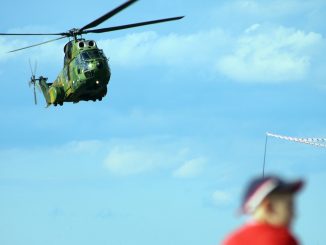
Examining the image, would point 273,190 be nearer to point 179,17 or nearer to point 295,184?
point 295,184

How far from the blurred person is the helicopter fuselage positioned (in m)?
41.5

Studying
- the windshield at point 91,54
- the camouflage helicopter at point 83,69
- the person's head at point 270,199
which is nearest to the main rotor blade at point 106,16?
the camouflage helicopter at point 83,69

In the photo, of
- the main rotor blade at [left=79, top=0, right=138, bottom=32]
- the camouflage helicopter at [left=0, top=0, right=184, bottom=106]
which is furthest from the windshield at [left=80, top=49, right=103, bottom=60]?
the main rotor blade at [left=79, top=0, right=138, bottom=32]

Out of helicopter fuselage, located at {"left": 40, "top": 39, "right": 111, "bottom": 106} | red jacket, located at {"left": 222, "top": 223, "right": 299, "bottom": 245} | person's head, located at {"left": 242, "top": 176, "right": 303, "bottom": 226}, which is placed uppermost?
person's head, located at {"left": 242, "top": 176, "right": 303, "bottom": 226}

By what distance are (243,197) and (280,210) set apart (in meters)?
0.21

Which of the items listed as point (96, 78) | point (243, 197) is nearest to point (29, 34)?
point (96, 78)

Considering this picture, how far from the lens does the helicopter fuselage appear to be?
45219 millimetres

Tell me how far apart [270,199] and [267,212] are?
0.08 metres

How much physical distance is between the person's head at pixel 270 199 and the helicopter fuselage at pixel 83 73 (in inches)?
1634

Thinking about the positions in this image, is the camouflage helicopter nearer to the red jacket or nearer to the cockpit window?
the cockpit window

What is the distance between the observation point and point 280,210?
388 cm

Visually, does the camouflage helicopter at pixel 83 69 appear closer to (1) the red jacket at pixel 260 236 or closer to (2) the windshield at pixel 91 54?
(2) the windshield at pixel 91 54

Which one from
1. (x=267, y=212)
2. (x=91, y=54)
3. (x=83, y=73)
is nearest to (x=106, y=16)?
(x=91, y=54)

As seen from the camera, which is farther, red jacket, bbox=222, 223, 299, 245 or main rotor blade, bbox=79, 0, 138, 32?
main rotor blade, bbox=79, 0, 138, 32
